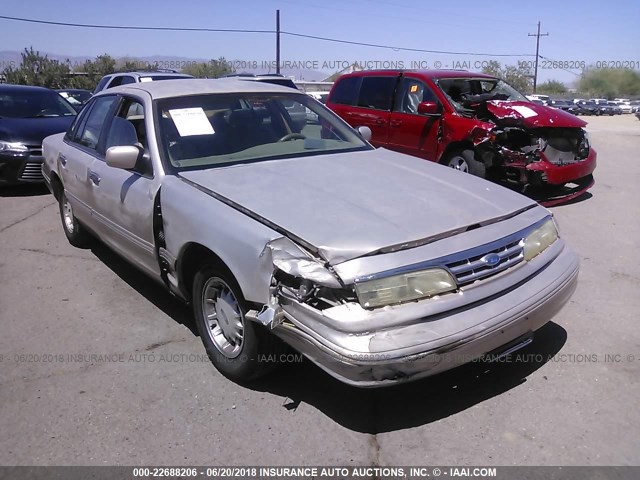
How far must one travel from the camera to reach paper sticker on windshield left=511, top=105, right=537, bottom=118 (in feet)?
23.7

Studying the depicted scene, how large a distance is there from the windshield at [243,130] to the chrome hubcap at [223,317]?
864 millimetres

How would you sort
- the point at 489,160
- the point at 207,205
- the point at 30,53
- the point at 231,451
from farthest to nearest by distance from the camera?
the point at 30,53 → the point at 489,160 → the point at 207,205 → the point at 231,451

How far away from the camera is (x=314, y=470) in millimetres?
2576

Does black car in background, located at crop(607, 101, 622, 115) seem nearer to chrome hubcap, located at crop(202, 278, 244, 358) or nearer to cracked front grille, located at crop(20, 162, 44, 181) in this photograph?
cracked front grille, located at crop(20, 162, 44, 181)

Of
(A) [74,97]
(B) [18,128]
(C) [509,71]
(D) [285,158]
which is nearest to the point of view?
(D) [285,158]

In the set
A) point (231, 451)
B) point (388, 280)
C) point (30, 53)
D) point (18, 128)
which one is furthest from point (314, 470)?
point (30, 53)

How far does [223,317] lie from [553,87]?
9703cm

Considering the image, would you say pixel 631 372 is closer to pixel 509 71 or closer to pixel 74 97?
pixel 74 97

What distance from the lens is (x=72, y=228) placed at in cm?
572

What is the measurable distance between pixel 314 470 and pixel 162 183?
1.94m

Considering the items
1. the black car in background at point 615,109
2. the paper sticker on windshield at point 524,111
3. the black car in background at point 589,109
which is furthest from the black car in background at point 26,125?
the black car in background at point 615,109

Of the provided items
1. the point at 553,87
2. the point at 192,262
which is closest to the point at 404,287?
the point at 192,262

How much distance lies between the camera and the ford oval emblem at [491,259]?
2.79m

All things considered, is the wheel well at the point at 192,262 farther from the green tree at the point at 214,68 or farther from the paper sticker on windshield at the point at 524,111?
the green tree at the point at 214,68
